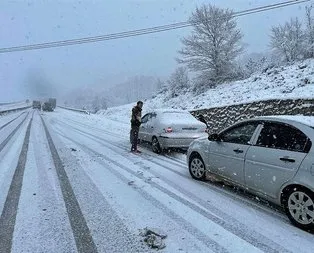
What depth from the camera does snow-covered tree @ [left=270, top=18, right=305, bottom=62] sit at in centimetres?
4049

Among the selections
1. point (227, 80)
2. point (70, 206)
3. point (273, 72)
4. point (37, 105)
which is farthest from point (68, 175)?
point (37, 105)

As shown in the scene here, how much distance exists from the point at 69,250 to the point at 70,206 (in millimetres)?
1769

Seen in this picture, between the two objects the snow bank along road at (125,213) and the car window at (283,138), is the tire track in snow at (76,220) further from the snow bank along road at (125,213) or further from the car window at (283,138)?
the car window at (283,138)

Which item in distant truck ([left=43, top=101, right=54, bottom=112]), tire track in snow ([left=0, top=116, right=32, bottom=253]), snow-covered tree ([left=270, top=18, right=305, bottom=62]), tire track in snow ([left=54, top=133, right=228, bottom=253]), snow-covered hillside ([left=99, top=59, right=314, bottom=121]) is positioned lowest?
distant truck ([left=43, top=101, right=54, bottom=112])

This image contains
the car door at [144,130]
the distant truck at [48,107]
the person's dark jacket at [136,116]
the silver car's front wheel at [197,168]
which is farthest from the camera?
the distant truck at [48,107]

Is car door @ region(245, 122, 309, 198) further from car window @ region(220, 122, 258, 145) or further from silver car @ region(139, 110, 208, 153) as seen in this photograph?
silver car @ region(139, 110, 208, 153)

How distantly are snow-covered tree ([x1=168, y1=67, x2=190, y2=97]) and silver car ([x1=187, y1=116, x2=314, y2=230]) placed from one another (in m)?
38.2

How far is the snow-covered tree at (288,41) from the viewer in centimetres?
4049

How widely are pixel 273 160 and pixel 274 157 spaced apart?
0.16ft

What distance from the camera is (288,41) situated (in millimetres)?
41531

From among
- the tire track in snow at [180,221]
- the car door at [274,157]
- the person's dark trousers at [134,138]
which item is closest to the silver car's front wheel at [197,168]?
the tire track in snow at [180,221]

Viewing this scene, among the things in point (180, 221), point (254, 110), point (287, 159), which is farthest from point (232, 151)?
point (254, 110)

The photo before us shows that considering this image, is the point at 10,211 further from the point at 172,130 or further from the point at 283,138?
the point at 172,130

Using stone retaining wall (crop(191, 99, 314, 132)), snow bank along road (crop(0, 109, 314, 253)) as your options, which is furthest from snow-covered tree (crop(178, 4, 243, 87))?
snow bank along road (crop(0, 109, 314, 253))
